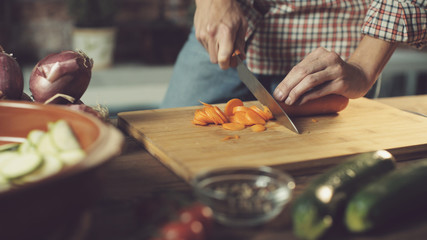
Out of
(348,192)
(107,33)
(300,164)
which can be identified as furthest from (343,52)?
(107,33)

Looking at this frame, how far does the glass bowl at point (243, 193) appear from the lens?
0.75 metres

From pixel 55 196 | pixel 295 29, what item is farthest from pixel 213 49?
pixel 55 196

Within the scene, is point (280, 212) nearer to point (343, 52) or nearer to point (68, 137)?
point (68, 137)

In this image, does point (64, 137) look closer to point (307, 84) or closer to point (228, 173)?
point (228, 173)

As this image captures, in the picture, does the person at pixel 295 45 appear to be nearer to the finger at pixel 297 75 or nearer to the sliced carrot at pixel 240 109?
the finger at pixel 297 75

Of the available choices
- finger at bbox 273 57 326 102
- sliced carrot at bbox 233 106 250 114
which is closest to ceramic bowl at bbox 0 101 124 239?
sliced carrot at bbox 233 106 250 114

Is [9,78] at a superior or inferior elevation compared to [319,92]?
superior

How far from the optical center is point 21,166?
73 cm

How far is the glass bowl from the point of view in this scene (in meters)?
0.75

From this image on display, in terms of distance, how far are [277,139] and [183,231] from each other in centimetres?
64

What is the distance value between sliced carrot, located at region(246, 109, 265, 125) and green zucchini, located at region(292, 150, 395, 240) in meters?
A: 0.50

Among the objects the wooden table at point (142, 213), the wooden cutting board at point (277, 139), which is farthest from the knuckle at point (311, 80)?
the wooden table at point (142, 213)

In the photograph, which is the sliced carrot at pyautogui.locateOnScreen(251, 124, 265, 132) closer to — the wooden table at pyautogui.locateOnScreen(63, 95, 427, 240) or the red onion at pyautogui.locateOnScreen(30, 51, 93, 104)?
the wooden table at pyautogui.locateOnScreen(63, 95, 427, 240)

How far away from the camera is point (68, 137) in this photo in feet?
2.73
